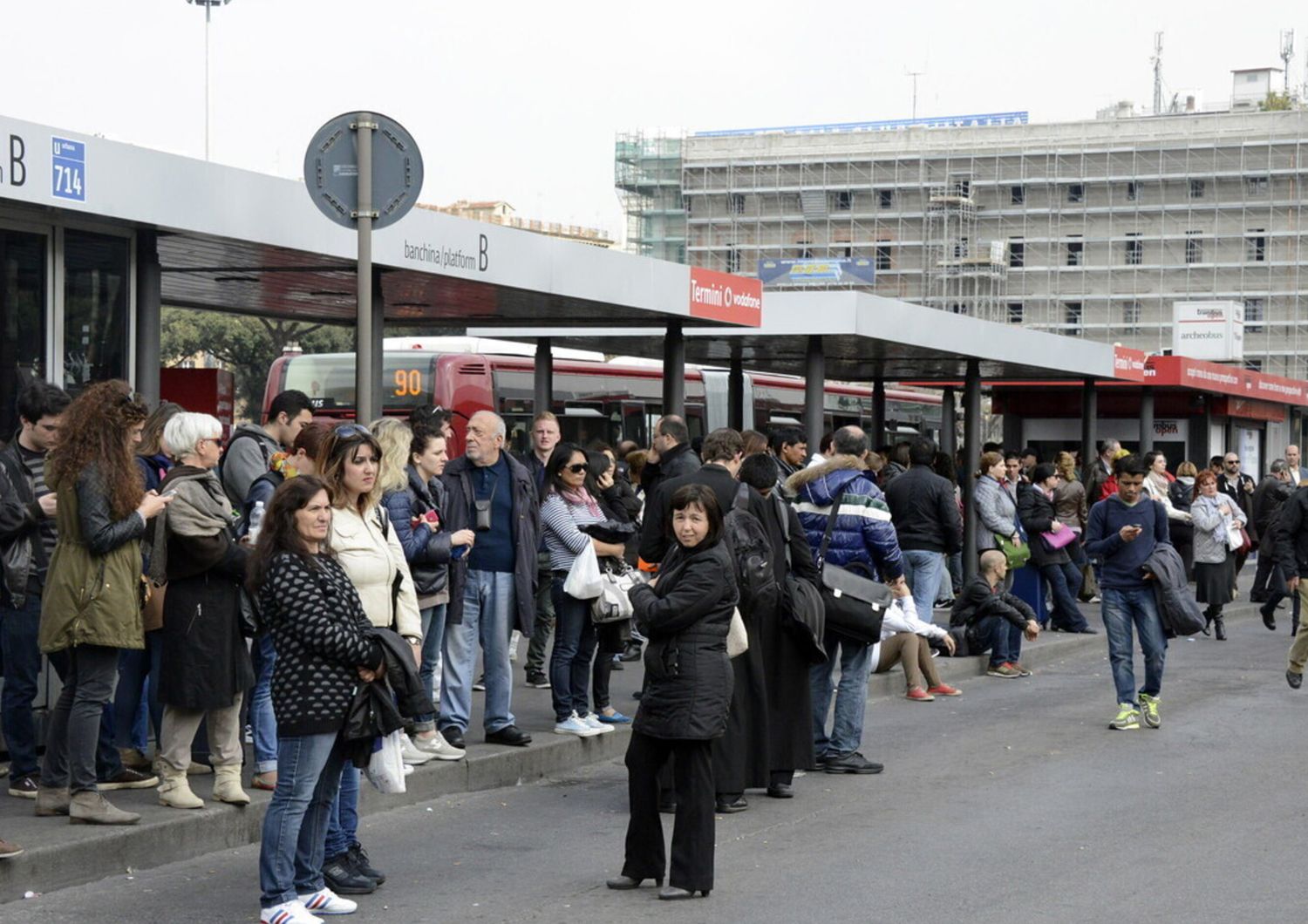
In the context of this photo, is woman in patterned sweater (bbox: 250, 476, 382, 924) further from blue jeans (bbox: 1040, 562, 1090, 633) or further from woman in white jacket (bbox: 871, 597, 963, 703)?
blue jeans (bbox: 1040, 562, 1090, 633)

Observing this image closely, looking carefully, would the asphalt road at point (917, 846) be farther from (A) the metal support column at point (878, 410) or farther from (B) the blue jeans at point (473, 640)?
(A) the metal support column at point (878, 410)

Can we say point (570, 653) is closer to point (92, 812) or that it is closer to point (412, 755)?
point (412, 755)

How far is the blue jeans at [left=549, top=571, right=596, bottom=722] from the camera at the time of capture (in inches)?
392

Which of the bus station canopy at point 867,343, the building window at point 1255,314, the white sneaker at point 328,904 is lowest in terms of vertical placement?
the white sneaker at point 328,904

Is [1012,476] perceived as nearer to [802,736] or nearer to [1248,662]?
[1248,662]

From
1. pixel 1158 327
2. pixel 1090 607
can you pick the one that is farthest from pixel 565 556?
pixel 1158 327

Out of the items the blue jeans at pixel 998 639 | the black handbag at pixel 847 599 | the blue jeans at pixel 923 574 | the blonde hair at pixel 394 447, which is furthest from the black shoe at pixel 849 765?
the blue jeans at pixel 998 639

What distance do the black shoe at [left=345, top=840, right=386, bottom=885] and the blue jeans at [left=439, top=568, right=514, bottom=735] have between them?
2394 mm

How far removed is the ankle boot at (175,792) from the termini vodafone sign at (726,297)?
9061 mm

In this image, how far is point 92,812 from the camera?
7066 millimetres

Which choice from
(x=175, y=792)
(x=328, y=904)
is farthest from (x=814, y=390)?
(x=328, y=904)

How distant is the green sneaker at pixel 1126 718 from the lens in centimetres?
1156

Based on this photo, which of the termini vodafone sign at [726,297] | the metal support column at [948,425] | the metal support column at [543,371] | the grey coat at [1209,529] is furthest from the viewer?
the metal support column at [948,425]

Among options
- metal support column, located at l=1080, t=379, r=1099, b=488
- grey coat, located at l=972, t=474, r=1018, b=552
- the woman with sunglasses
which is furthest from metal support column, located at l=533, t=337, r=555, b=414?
the woman with sunglasses
